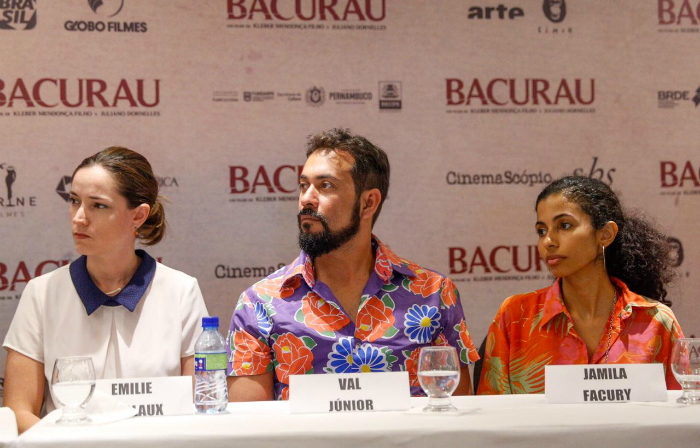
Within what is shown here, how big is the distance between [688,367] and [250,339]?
1190mm

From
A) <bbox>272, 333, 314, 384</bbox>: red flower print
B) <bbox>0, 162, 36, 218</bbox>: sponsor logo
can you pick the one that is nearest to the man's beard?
<bbox>272, 333, 314, 384</bbox>: red flower print

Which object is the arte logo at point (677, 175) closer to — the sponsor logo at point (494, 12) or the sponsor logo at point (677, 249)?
the sponsor logo at point (677, 249)

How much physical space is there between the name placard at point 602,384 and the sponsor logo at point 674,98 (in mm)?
1908

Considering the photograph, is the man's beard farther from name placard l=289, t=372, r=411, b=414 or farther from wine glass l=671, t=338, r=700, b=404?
wine glass l=671, t=338, r=700, b=404

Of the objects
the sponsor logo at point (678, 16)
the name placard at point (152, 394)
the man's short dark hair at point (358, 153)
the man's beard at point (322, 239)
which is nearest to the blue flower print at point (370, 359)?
the man's beard at point (322, 239)

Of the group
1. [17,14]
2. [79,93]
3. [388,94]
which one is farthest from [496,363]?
[17,14]

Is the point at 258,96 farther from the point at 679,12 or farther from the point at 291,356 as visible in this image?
the point at 679,12

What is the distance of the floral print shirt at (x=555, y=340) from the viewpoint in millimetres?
2256

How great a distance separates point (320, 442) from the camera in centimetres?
134

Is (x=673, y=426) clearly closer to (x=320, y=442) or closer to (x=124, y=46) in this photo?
(x=320, y=442)

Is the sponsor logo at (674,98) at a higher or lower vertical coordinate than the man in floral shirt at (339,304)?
higher

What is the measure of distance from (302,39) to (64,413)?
2.00m

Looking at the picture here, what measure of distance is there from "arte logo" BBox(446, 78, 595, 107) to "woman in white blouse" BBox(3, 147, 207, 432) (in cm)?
139

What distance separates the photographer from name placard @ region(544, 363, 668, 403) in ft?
5.33
